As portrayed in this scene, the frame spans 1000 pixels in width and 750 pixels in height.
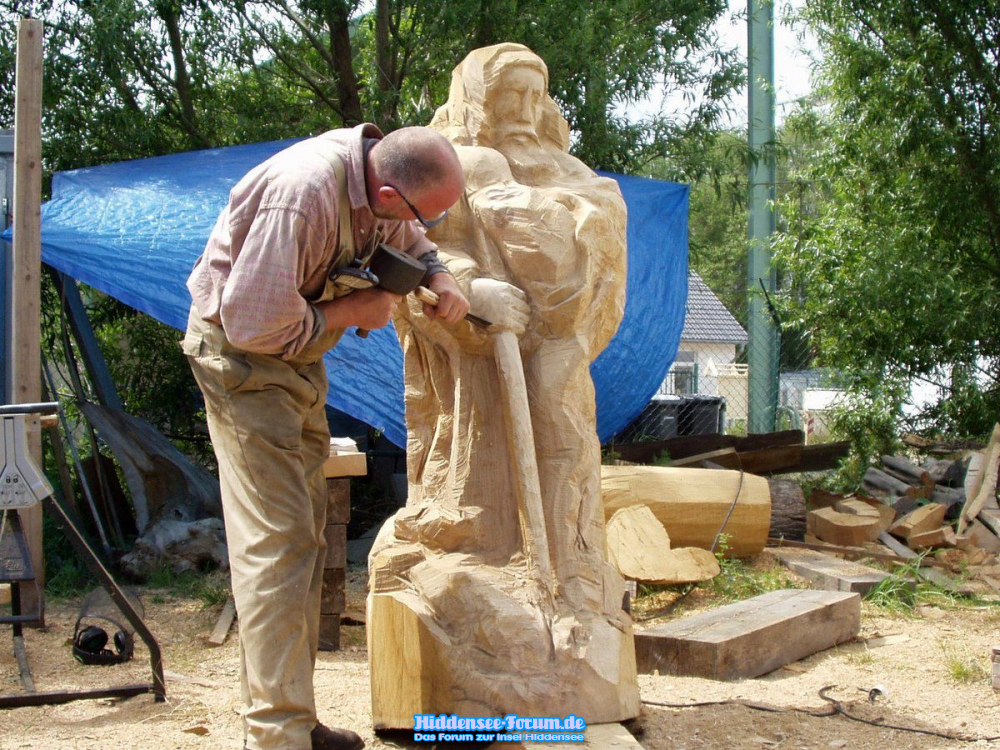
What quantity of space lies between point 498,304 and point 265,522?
1.06 meters

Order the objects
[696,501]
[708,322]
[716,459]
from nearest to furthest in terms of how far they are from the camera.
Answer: [696,501]
[716,459]
[708,322]

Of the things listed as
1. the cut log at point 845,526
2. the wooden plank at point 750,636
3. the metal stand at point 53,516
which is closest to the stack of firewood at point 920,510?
the cut log at point 845,526

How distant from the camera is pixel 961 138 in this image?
25.0ft

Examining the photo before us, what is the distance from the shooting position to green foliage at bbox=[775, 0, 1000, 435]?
755 cm

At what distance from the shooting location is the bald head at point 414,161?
2.46 m

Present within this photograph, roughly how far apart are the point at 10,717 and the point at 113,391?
3195mm

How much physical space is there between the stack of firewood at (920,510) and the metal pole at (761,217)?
166 centimetres

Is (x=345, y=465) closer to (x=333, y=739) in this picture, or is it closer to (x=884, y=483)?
(x=333, y=739)

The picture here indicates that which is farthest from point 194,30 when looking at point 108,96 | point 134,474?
point 134,474

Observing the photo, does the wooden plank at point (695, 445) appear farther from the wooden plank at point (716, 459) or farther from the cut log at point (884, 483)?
the cut log at point (884, 483)

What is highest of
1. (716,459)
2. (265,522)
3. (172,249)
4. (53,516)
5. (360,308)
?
(172,249)

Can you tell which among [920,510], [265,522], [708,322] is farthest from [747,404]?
[708,322]

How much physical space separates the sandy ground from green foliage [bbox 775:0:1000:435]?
3236mm

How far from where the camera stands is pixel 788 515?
21.7 feet
